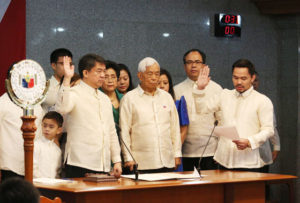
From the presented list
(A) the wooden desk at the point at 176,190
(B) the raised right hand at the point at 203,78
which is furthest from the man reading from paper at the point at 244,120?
(A) the wooden desk at the point at 176,190

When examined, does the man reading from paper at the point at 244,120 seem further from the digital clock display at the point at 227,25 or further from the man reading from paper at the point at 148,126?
the digital clock display at the point at 227,25

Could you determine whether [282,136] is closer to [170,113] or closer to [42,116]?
[170,113]

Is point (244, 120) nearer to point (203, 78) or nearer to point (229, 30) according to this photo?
point (203, 78)

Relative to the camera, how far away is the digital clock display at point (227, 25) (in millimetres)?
7008

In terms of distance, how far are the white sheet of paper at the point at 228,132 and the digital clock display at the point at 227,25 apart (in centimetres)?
249

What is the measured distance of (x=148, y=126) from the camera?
5.09 m

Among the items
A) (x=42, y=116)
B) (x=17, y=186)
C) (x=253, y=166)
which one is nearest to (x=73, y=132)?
(x=42, y=116)

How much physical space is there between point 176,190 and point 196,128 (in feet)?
5.81

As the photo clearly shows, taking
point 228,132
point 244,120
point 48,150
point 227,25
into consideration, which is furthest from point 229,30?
point 48,150

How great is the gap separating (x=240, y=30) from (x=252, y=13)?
295 mm

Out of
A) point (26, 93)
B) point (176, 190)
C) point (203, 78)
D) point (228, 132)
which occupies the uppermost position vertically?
point (203, 78)

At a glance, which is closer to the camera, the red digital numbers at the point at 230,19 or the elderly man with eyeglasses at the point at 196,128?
the elderly man with eyeglasses at the point at 196,128

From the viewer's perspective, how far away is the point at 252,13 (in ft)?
23.9

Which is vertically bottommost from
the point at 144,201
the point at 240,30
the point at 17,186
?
the point at 144,201
